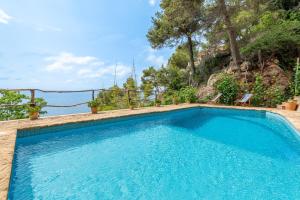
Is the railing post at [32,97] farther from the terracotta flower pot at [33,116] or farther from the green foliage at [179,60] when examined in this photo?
the green foliage at [179,60]

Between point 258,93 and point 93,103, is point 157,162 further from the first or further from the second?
point 258,93

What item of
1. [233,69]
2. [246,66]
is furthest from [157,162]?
[246,66]

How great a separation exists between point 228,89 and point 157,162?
8259 mm

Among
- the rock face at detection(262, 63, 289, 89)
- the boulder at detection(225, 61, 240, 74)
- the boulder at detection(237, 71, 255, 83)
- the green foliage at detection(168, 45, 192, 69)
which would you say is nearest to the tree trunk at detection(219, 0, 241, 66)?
the boulder at detection(225, 61, 240, 74)

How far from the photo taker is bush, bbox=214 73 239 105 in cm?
1125

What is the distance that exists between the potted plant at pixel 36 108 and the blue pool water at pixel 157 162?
141 cm

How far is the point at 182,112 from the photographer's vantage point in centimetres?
1020

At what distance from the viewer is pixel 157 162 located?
14.1 feet

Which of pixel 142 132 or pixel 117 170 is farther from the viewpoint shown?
pixel 142 132

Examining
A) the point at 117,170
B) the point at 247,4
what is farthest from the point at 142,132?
the point at 247,4

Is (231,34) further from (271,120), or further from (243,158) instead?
(243,158)

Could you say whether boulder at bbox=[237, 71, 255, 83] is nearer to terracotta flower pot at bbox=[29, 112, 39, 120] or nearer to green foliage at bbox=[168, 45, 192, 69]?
terracotta flower pot at bbox=[29, 112, 39, 120]

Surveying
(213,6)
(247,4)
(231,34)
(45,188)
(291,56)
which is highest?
(247,4)

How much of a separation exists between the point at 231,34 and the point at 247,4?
522cm
